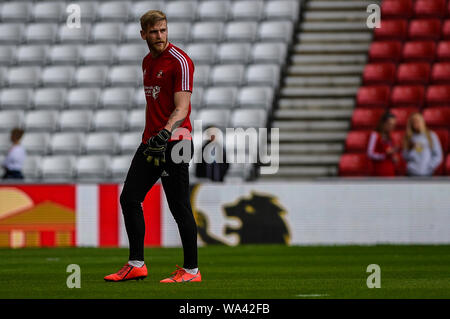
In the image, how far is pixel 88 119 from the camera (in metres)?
19.9

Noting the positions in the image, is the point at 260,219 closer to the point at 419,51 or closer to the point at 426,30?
the point at 419,51

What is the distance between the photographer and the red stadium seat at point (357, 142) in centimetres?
1772

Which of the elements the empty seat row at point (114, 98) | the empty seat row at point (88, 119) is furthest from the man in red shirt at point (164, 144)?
the empty seat row at point (114, 98)

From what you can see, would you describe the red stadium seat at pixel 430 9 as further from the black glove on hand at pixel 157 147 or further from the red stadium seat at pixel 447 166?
the black glove on hand at pixel 157 147

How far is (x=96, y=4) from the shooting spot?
22641mm

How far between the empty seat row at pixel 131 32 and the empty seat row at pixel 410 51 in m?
1.90

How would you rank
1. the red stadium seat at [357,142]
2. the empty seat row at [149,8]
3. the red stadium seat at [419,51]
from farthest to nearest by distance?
the empty seat row at [149,8], the red stadium seat at [419,51], the red stadium seat at [357,142]

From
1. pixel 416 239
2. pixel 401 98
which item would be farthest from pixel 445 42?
pixel 416 239

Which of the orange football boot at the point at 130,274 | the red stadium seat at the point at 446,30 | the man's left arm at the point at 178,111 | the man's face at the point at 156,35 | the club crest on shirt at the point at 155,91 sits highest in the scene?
the red stadium seat at the point at 446,30

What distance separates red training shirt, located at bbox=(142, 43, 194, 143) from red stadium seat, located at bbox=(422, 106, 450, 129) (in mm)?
10828

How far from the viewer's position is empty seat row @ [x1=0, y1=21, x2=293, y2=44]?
2059 cm

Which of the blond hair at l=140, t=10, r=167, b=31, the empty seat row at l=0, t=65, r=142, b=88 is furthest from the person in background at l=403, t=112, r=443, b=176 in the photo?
the blond hair at l=140, t=10, r=167, b=31

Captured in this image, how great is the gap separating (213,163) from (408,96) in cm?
481

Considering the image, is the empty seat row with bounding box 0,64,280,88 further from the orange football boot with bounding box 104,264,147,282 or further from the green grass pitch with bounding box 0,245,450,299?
the orange football boot with bounding box 104,264,147,282
